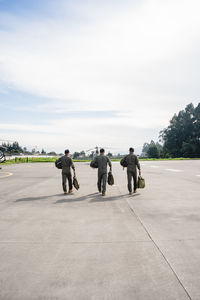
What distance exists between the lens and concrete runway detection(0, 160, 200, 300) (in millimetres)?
2889

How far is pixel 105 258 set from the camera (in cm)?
376

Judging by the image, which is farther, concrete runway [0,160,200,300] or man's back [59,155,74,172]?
man's back [59,155,74,172]

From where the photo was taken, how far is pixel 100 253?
3965 millimetres

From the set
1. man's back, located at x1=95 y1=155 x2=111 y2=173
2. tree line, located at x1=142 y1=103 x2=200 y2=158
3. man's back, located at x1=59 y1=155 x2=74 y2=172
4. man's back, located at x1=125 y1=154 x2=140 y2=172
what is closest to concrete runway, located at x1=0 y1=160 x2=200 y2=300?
man's back, located at x1=95 y1=155 x2=111 y2=173

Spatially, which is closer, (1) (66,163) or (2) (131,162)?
(2) (131,162)

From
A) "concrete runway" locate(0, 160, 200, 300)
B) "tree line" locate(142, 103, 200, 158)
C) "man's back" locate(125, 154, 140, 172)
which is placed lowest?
"concrete runway" locate(0, 160, 200, 300)

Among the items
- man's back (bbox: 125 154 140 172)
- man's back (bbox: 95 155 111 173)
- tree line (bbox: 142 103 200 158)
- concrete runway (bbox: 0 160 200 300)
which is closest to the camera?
concrete runway (bbox: 0 160 200 300)

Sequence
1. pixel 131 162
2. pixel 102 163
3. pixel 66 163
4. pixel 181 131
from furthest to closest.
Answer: pixel 181 131, pixel 66 163, pixel 131 162, pixel 102 163

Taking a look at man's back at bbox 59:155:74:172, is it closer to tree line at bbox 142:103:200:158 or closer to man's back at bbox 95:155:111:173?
Result: man's back at bbox 95:155:111:173

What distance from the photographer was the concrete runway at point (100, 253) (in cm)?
289

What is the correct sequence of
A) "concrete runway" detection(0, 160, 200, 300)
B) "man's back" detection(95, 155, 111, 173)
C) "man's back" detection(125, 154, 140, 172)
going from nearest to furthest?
"concrete runway" detection(0, 160, 200, 300) → "man's back" detection(95, 155, 111, 173) → "man's back" detection(125, 154, 140, 172)

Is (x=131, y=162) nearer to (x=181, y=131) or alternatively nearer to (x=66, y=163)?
(x=66, y=163)

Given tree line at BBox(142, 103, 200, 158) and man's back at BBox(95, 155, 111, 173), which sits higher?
tree line at BBox(142, 103, 200, 158)

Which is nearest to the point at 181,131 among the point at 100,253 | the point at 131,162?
the point at 131,162
